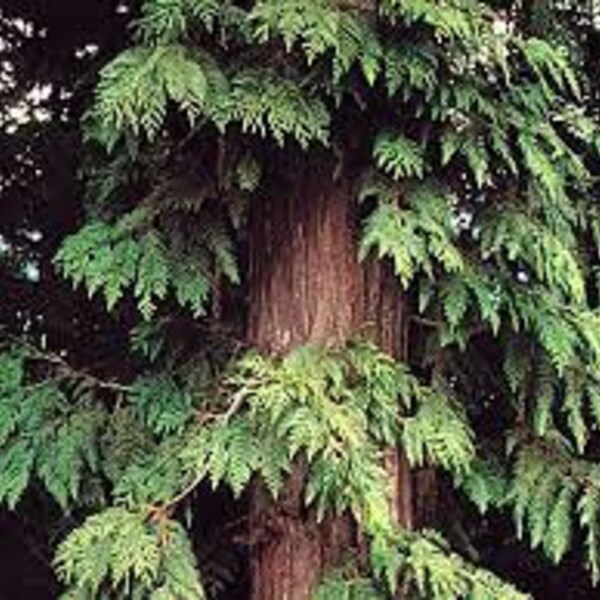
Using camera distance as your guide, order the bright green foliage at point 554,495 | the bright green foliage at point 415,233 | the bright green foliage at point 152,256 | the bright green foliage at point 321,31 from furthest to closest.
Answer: the bright green foliage at point 554,495 → the bright green foliage at point 152,256 → the bright green foliage at point 415,233 → the bright green foliage at point 321,31

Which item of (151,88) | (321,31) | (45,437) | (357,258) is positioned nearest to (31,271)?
(45,437)

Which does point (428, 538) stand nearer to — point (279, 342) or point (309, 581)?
point (309, 581)

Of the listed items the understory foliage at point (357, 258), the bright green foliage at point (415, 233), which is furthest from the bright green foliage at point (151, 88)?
the bright green foliage at point (415, 233)

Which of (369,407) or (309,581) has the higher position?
(369,407)

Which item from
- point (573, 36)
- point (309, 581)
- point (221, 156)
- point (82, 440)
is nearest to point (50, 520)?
point (82, 440)

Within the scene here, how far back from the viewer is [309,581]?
281 centimetres

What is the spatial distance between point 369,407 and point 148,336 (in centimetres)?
56

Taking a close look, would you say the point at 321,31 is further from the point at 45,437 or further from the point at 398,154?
the point at 45,437

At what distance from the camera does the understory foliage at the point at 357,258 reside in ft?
8.47

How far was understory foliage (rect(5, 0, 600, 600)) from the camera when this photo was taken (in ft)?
8.47

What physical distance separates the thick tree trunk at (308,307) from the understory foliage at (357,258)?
0.17ft

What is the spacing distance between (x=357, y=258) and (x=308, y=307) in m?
0.15

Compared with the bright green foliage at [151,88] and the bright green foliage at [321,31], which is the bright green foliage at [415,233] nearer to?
the bright green foliage at [321,31]

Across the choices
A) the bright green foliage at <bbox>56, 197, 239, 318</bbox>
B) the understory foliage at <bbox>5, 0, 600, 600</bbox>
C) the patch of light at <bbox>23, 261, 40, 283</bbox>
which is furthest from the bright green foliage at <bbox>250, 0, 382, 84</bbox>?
the patch of light at <bbox>23, 261, 40, 283</bbox>
